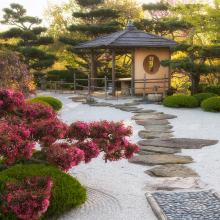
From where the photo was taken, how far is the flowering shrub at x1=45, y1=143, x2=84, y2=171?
178 inches

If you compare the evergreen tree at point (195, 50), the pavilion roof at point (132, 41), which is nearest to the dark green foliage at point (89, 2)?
the pavilion roof at point (132, 41)

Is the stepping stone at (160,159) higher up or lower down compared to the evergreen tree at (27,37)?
lower down

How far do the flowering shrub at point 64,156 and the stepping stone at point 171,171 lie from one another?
191 centimetres

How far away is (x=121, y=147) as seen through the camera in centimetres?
514

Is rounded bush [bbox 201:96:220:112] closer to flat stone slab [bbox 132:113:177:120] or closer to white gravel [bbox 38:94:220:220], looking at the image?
flat stone slab [bbox 132:113:177:120]

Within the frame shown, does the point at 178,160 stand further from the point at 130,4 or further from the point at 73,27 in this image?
the point at 130,4

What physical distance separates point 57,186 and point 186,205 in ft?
4.77

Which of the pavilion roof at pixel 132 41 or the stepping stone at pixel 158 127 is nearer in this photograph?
the stepping stone at pixel 158 127

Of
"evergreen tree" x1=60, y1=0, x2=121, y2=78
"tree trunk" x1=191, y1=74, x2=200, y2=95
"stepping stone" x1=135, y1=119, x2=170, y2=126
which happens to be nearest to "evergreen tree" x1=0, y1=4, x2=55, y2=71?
"evergreen tree" x1=60, y1=0, x2=121, y2=78

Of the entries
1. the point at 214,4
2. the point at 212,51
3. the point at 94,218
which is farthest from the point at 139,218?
the point at 214,4

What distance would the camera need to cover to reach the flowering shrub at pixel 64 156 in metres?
4.53

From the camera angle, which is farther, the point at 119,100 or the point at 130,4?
the point at 130,4

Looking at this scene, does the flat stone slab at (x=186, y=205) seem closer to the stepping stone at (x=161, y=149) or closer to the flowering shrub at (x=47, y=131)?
the flowering shrub at (x=47, y=131)

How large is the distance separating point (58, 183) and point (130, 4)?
2501 centimetres
